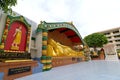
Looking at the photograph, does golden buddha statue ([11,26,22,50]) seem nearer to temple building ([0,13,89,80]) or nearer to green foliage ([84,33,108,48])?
temple building ([0,13,89,80])

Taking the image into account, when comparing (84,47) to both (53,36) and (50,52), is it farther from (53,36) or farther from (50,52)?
(50,52)

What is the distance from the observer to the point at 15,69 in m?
2.93

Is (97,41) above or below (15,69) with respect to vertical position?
above

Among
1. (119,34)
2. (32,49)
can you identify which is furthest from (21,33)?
(119,34)

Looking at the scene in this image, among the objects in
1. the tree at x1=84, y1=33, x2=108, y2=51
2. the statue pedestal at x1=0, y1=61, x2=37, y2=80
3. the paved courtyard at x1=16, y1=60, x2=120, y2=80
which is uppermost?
the tree at x1=84, y1=33, x2=108, y2=51

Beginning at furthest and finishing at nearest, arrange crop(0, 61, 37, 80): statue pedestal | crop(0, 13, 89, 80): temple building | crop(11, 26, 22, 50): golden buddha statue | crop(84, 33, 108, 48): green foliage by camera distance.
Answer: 1. crop(84, 33, 108, 48): green foliage
2. crop(11, 26, 22, 50): golden buddha statue
3. crop(0, 13, 89, 80): temple building
4. crop(0, 61, 37, 80): statue pedestal

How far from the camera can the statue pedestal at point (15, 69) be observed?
2.62 meters

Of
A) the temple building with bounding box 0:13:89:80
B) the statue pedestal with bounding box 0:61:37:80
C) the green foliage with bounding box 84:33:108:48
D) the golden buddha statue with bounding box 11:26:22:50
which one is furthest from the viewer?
the green foliage with bounding box 84:33:108:48

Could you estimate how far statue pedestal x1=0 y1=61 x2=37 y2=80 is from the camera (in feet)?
8.61

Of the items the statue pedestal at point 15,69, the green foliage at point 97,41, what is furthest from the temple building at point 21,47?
the green foliage at point 97,41

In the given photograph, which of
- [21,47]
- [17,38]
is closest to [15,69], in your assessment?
[21,47]

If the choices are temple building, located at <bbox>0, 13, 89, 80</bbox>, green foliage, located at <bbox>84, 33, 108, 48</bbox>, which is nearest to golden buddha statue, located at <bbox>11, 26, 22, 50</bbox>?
temple building, located at <bbox>0, 13, 89, 80</bbox>

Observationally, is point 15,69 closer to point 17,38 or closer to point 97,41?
point 17,38

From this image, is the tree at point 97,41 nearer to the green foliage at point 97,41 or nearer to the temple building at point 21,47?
the green foliage at point 97,41
